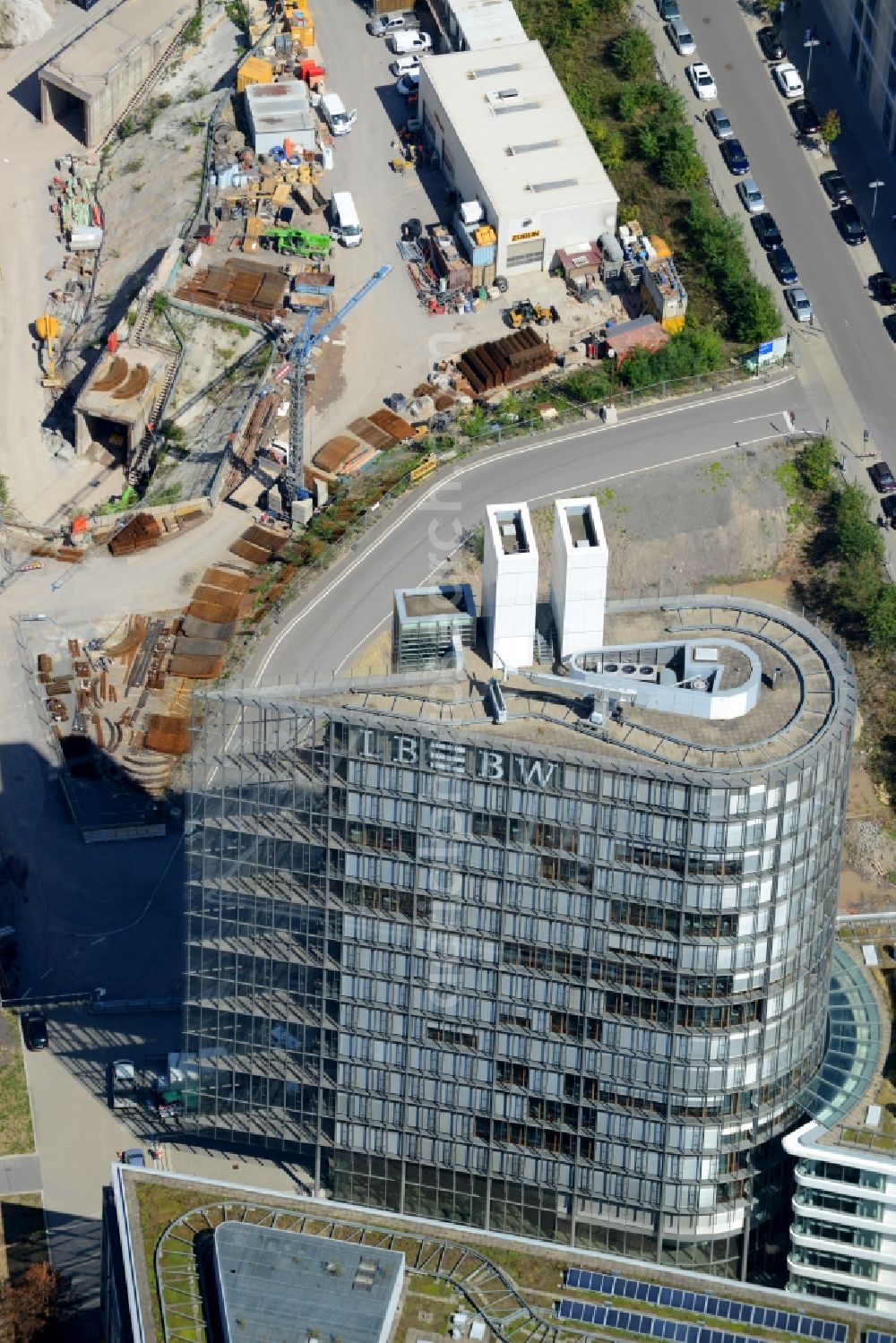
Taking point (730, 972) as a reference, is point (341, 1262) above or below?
below

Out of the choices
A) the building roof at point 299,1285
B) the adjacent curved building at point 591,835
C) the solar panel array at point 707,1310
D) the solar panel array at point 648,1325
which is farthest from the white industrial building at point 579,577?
the solar panel array at point 648,1325

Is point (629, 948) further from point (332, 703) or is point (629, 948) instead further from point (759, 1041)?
point (332, 703)

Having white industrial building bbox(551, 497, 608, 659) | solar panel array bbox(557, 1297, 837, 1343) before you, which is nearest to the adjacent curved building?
white industrial building bbox(551, 497, 608, 659)

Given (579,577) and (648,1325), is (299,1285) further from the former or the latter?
(579,577)

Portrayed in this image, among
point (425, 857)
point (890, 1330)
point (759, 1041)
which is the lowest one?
point (890, 1330)

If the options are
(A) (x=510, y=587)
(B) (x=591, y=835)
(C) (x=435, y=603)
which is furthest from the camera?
(C) (x=435, y=603)

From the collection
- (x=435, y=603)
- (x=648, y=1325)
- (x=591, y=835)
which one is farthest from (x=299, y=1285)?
(x=435, y=603)

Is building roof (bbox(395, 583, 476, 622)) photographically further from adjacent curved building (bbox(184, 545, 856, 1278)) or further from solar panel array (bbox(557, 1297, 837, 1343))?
solar panel array (bbox(557, 1297, 837, 1343))

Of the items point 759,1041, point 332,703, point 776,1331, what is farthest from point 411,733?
point 776,1331
